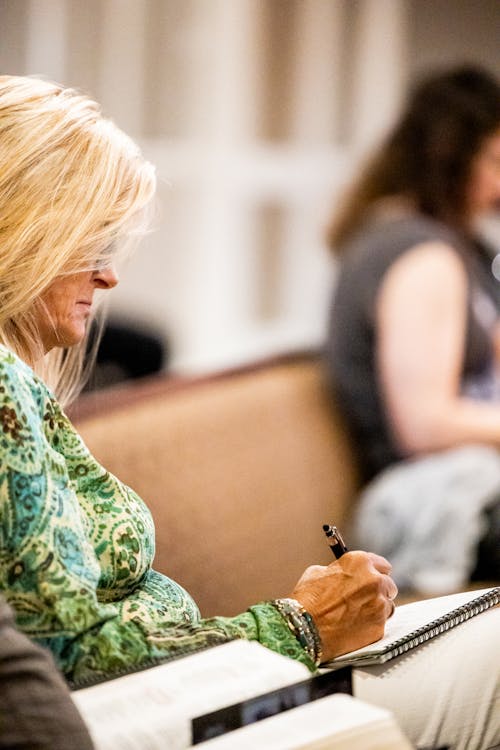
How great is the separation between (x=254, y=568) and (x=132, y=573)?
689mm

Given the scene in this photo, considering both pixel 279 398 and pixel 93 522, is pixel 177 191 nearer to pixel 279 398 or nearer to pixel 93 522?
pixel 279 398

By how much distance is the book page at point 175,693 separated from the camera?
0.78 meters

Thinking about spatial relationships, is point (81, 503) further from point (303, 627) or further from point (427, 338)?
point (427, 338)

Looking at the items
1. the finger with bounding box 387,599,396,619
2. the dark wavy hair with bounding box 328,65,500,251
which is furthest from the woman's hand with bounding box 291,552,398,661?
the dark wavy hair with bounding box 328,65,500,251

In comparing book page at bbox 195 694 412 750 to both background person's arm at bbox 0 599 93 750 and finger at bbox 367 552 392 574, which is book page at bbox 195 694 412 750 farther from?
finger at bbox 367 552 392 574

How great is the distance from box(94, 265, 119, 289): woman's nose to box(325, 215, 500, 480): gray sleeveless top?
1080 millimetres

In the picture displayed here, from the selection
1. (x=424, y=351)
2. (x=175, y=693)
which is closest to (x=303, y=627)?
(x=175, y=693)

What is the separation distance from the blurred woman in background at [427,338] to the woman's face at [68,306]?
1.00 metres

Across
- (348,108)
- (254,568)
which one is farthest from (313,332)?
(254,568)

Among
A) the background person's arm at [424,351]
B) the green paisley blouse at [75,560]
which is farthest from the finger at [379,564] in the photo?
the background person's arm at [424,351]

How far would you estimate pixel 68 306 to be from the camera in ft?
3.26

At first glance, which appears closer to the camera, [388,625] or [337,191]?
[388,625]

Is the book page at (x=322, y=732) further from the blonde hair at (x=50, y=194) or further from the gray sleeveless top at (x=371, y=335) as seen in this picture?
the gray sleeveless top at (x=371, y=335)

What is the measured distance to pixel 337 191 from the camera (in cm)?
334
